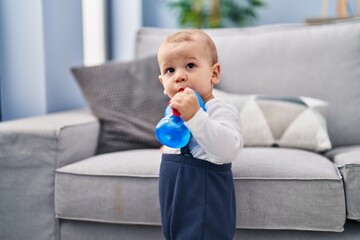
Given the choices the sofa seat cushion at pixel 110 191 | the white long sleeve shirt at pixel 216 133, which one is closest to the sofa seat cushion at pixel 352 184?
the white long sleeve shirt at pixel 216 133

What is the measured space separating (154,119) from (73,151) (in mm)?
371

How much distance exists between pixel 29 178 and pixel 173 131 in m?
0.72

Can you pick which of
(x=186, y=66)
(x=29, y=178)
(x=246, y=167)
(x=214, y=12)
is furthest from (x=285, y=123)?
(x=214, y=12)

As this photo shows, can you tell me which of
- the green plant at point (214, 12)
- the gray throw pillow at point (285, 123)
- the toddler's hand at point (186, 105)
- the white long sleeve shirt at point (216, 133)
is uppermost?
the green plant at point (214, 12)

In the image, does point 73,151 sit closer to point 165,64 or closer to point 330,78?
point 165,64

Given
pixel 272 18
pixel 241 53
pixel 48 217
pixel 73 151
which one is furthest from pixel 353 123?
pixel 272 18

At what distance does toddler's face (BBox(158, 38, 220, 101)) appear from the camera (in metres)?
1.09

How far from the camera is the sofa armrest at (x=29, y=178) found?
1493 mm

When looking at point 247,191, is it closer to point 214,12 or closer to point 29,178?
point 29,178

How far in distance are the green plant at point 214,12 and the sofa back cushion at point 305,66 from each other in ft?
6.00

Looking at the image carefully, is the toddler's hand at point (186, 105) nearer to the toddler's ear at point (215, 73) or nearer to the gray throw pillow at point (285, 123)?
the toddler's ear at point (215, 73)

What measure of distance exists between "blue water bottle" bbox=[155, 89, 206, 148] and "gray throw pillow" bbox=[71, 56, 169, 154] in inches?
29.5

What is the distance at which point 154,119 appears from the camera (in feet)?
5.91

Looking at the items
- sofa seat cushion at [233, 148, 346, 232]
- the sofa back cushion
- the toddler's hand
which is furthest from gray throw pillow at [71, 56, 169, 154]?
the toddler's hand
